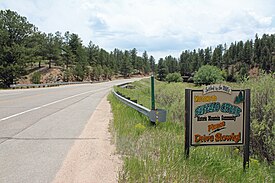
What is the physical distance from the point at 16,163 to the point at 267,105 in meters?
6.59

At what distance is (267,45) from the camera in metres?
127

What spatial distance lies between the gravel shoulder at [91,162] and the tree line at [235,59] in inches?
4030

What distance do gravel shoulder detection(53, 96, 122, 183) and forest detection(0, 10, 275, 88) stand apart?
376cm

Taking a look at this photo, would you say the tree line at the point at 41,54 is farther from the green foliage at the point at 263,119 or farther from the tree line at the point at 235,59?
the tree line at the point at 235,59

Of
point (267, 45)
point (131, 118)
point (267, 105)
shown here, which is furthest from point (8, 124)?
point (267, 45)

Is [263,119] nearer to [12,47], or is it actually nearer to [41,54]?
[12,47]

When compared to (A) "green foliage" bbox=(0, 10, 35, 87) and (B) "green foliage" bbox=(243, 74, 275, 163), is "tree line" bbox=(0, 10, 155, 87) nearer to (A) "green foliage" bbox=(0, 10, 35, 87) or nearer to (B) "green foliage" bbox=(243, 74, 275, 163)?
(A) "green foliage" bbox=(0, 10, 35, 87)

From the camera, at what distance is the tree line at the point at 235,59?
123 meters

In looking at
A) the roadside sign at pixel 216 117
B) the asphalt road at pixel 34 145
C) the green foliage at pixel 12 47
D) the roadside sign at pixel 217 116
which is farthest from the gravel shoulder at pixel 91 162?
the green foliage at pixel 12 47

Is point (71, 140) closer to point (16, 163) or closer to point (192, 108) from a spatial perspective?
point (16, 163)

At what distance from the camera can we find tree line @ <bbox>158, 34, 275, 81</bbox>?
4831 inches

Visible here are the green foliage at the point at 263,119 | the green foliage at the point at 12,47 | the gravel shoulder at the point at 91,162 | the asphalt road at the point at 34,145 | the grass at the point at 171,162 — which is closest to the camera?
the grass at the point at 171,162

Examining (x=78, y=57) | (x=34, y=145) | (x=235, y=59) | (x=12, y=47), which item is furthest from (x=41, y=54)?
(x=235, y=59)

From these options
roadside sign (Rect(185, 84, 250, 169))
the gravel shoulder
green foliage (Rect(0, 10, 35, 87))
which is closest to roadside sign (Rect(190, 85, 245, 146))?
roadside sign (Rect(185, 84, 250, 169))
